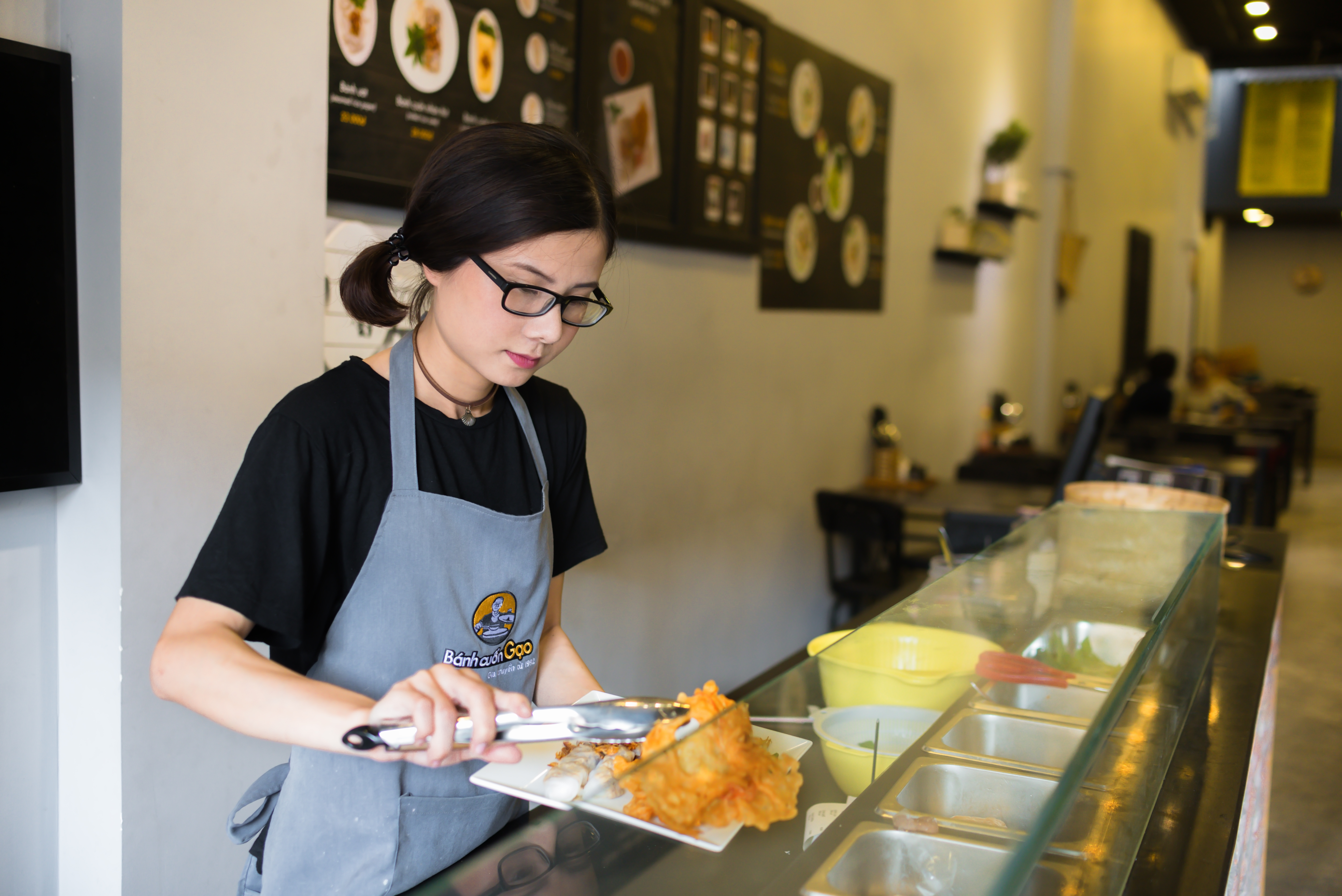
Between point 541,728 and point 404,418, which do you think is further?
point 404,418

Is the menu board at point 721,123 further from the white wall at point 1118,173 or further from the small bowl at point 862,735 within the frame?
the white wall at point 1118,173

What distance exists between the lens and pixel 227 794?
1.82 metres

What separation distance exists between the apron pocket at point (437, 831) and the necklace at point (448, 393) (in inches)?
18.8

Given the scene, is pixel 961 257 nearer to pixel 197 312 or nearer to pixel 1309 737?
pixel 1309 737

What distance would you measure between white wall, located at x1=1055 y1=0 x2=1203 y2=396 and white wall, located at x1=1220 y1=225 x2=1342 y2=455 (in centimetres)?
392

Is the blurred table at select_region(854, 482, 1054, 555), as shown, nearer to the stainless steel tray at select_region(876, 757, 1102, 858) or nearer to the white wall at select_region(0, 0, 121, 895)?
the stainless steel tray at select_region(876, 757, 1102, 858)

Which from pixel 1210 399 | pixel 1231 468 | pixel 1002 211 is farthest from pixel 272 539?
pixel 1210 399

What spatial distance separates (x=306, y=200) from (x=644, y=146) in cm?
128

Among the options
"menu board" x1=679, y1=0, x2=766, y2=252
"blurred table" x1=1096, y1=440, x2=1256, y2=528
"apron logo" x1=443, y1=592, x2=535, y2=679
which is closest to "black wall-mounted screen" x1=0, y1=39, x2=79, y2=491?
"apron logo" x1=443, y1=592, x2=535, y2=679

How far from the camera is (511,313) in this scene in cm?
119

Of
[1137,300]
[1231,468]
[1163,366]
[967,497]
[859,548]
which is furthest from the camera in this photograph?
[1137,300]

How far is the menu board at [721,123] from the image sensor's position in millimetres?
3111

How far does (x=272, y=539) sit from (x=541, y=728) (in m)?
0.39

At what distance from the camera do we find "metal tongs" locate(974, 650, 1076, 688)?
1.22 m
